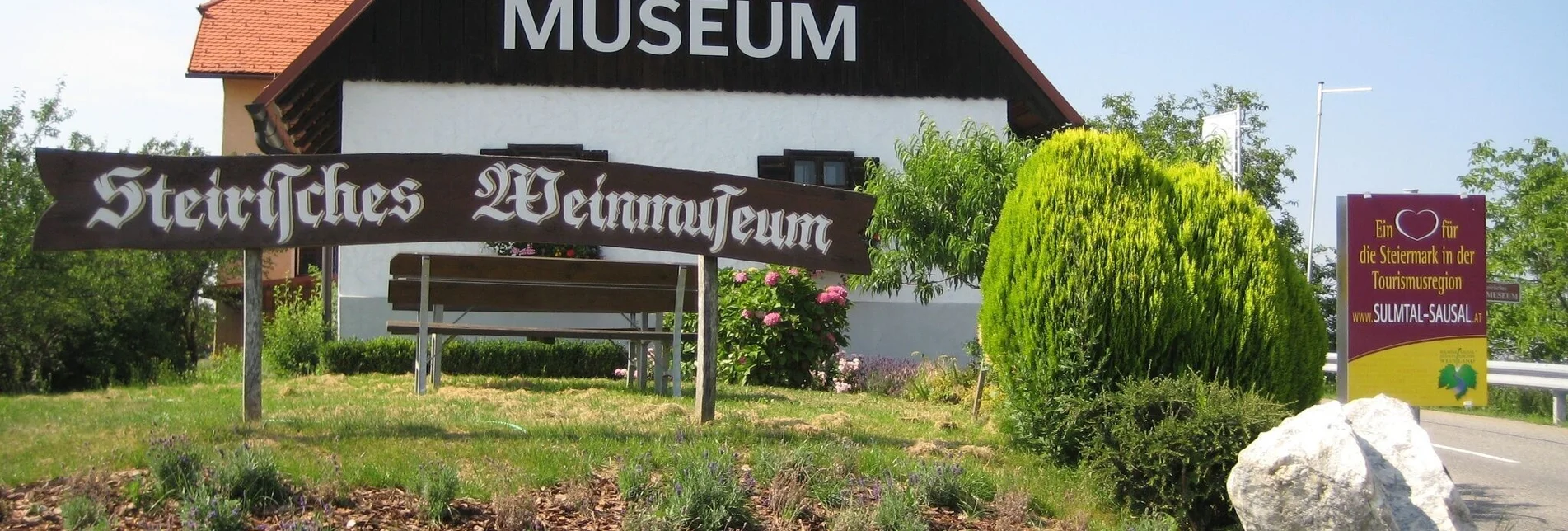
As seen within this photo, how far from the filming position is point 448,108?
18.3 m

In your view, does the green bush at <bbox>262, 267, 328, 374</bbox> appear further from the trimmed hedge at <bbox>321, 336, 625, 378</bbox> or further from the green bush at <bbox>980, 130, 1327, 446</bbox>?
the green bush at <bbox>980, 130, 1327, 446</bbox>

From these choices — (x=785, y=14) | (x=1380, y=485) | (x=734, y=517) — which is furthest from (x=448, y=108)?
(x=1380, y=485)

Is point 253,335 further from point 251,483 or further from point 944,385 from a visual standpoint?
point 944,385

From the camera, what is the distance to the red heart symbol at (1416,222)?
819 cm

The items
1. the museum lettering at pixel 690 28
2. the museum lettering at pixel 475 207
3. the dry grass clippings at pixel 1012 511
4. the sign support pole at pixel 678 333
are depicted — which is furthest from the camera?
the museum lettering at pixel 690 28

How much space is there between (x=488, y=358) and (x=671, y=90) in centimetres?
570

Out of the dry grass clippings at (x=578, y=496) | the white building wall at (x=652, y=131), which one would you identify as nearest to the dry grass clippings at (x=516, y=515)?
the dry grass clippings at (x=578, y=496)

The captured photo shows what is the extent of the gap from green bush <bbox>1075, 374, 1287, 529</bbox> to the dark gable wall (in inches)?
490

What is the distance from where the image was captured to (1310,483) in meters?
6.00

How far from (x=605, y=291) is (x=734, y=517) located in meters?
5.20

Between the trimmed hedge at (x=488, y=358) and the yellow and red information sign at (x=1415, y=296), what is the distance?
9.13 metres

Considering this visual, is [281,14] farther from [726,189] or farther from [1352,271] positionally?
[1352,271]

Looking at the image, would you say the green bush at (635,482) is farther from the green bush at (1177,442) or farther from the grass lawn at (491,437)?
the green bush at (1177,442)

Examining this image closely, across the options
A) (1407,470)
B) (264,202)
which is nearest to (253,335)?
(264,202)
